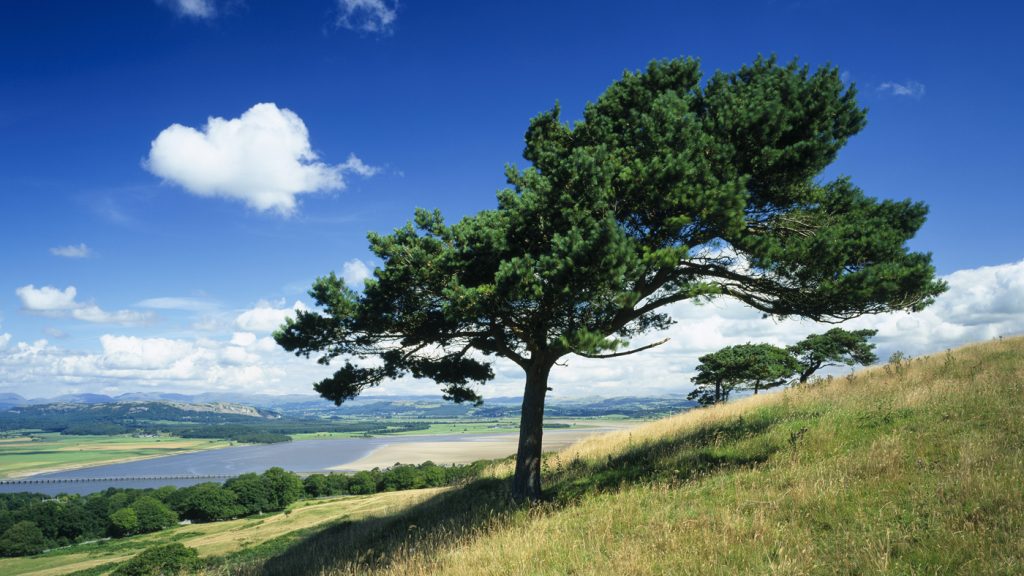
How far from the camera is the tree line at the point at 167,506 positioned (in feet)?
224

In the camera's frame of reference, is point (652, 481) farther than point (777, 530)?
Yes

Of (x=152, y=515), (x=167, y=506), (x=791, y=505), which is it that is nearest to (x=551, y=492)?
(x=791, y=505)

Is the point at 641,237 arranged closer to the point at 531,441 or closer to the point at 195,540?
the point at 531,441

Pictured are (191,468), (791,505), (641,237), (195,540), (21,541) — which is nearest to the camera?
(791,505)

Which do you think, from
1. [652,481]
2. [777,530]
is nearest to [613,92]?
[652,481]

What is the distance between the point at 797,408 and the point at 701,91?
31.8 feet

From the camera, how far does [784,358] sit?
133 ft

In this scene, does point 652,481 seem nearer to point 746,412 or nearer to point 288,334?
point 746,412

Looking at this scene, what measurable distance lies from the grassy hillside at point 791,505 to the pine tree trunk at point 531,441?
0.67 metres

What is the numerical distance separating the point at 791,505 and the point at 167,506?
293 ft

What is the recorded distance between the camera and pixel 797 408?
15273 millimetres

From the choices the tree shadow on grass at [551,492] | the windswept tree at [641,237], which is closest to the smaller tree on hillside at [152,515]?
the tree shadow on grass at [551,492]

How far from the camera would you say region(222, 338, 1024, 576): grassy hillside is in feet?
18.2

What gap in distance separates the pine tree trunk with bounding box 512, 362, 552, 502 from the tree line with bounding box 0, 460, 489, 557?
5565 cm
